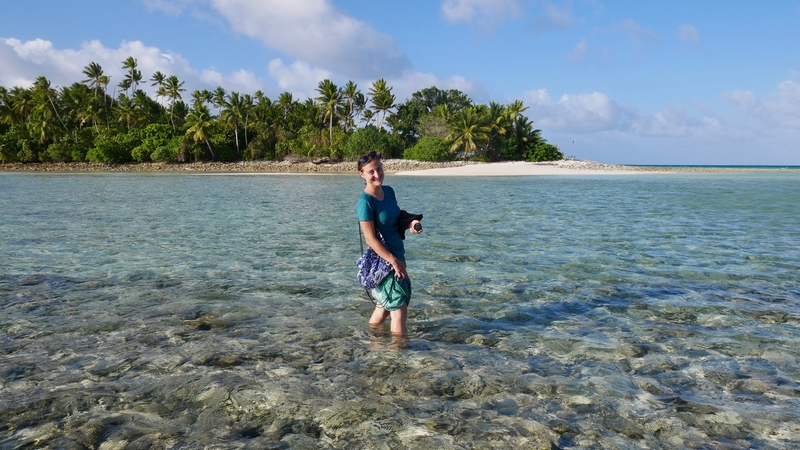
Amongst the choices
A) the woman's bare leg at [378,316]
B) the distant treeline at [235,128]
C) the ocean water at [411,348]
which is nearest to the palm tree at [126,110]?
the distant treeline at [235,128]

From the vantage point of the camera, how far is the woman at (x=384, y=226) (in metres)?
4.71

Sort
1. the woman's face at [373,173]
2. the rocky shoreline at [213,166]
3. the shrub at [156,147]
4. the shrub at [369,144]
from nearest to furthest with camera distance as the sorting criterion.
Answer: the woman's face at [373,173]
the rocky shoreline at [213,166]
the shrub at [369,144]
the shrub at [156,147]

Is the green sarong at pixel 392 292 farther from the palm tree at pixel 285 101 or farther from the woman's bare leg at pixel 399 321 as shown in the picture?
the palm tree at pixel 285 101

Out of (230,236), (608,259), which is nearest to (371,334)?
(608,259)

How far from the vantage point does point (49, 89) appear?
8331cm

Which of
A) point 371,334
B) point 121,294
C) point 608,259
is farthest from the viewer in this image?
point 608,259

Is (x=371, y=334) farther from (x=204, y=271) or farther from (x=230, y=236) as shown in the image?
(x=230, y=236)

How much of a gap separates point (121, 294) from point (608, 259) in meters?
8.21

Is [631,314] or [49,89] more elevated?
[49,89]

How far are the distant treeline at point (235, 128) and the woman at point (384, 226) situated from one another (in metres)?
69.1

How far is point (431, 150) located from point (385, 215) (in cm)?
7037

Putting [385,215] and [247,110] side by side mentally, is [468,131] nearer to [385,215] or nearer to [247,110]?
[247,110]

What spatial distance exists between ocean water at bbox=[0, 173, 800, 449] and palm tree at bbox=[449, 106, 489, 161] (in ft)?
207

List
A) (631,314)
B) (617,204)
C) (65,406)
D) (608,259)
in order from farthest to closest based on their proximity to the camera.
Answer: (617,204)
(608,259)
(631,314)
(65,406)
